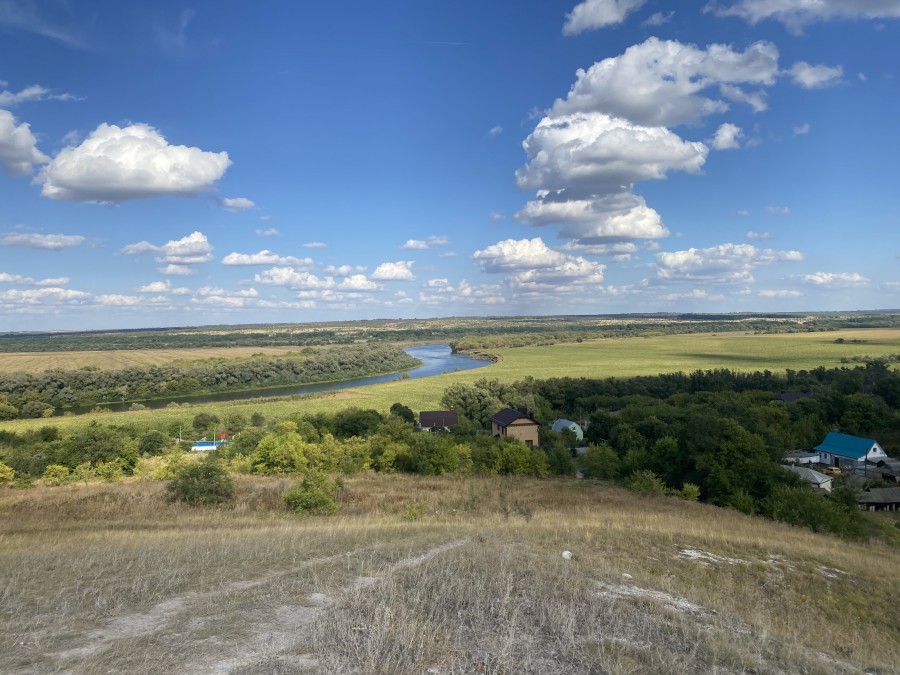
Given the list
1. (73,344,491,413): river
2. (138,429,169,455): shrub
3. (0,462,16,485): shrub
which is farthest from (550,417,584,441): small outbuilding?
(73,344,491,413): river

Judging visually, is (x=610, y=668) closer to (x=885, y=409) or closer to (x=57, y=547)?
(x=57, y=547)

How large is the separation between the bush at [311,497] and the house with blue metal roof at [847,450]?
44.6 meters

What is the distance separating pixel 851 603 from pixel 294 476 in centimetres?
2720

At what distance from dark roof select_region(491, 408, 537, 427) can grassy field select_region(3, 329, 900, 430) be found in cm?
1833

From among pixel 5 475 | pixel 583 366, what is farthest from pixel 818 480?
pixel 583 366

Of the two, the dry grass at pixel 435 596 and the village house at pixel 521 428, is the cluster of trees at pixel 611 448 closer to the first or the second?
the village house at pixel 521 428

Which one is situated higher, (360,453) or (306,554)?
(306,554)

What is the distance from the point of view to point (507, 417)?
49.9 metres

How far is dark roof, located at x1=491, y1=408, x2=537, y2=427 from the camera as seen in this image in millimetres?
48688

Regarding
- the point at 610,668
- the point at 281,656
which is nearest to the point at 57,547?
the point at 281,656

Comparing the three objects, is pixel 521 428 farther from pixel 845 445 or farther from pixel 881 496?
pixel 845 445

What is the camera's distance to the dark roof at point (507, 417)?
48688 millimetres

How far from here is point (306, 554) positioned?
41.9ft

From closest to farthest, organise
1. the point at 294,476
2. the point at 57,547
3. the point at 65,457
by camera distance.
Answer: the point at 57,547 → the point at 294,476 → the point at 65,457
